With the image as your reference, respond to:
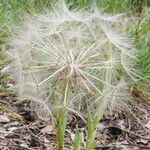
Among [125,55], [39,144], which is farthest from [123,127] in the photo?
[125,55]

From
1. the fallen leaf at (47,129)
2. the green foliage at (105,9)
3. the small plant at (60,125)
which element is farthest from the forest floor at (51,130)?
the small plant at (60,125)

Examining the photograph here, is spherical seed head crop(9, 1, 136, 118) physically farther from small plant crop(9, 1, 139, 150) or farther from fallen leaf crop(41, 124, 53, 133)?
fallen leaf crop(41, 124, 53, 133)

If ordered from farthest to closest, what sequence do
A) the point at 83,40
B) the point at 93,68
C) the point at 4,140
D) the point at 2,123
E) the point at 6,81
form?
the point at 6,81 → the point at 2,123 → the point at 4,140 → the point at 83,40 → the point at 93,68

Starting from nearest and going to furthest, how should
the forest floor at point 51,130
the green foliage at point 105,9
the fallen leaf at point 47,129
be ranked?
the forest floor at point 51,130 < the fallen leaf at point 47,129 < the green foliage at point 105,9

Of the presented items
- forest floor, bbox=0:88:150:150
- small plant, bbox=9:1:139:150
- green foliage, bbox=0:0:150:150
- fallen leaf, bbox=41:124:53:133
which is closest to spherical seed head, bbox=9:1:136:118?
small plant, bbox=9:1:139:150

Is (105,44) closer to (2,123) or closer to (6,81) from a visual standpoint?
(2,123)

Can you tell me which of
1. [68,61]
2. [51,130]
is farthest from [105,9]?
[68,61]

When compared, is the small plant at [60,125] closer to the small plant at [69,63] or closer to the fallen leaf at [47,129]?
the small plant at [69,63]

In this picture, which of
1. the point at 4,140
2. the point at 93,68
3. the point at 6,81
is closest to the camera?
the point at 93,68
